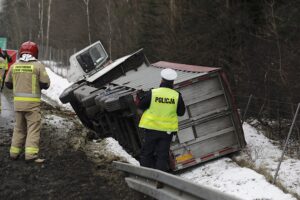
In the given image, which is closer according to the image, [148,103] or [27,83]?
[148,103]

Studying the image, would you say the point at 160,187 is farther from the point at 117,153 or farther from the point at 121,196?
the point at 117,153

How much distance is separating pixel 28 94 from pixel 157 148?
2.34m

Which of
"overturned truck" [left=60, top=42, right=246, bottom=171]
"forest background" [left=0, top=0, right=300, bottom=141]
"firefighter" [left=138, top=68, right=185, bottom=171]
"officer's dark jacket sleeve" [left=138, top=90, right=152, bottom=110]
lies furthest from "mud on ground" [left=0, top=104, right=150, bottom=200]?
"forest background" [left=0, top=0, right=300, bottom=141]

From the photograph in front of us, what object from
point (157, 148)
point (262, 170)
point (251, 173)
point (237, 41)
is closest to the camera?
point (157, 148)

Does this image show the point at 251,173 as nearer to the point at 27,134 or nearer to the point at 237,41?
the point at 27,134

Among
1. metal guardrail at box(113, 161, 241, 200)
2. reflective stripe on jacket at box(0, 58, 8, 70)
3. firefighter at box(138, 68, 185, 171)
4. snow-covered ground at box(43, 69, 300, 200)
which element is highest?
reflective stripe on jacket at box(0, 58, 8, 70)

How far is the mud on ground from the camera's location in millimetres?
6879

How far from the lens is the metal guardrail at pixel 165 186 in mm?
4864

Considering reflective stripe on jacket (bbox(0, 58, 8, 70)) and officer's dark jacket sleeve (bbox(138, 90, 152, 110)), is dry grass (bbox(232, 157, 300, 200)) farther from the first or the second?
reflective stripe on jacket (bbox(0, 58, 8, 70))

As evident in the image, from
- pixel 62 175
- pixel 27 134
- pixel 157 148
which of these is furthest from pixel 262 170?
pixel 27 134

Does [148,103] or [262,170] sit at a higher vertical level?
[148,103]

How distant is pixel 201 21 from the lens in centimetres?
1850

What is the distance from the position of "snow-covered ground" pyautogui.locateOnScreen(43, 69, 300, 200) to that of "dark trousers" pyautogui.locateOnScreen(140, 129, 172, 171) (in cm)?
88

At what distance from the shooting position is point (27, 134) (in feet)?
27.8
